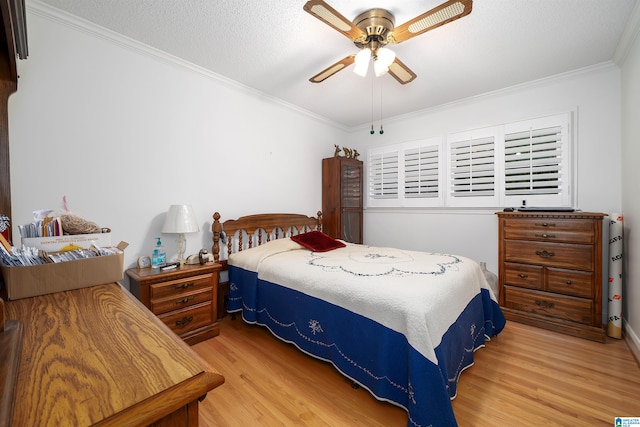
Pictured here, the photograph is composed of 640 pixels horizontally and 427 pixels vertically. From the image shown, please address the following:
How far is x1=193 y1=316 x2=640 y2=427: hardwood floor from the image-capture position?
1487 mm

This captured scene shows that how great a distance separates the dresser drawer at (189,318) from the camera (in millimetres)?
2098

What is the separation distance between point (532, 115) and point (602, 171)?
855mm

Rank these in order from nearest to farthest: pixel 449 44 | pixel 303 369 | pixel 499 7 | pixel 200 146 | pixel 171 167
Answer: pixel 499 7 → pixel 303 369 → pixel 449 44 → pixel 171 167 → pixel 200 146

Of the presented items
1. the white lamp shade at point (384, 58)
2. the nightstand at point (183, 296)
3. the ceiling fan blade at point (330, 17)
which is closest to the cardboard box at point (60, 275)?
the nightstand at point (183, 296)

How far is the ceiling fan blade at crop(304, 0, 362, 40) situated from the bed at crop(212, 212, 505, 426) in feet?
5.46

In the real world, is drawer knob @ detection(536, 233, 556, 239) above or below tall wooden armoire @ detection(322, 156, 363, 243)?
below

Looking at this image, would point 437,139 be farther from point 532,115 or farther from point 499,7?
point 499,7

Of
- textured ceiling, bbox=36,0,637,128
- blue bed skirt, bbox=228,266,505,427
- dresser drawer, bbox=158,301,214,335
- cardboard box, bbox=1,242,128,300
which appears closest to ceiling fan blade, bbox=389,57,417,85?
textured ceiling, bbox=36,0,637,128

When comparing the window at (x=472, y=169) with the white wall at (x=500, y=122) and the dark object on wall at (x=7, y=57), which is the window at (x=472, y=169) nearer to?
the white wall at (x=500, y=122)

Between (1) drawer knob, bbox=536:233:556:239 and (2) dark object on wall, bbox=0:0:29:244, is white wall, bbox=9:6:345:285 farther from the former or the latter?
(1) drawer knob, bbox=536:233:556:239

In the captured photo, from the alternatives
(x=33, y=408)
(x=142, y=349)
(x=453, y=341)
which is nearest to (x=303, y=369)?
(x=453, y=341)

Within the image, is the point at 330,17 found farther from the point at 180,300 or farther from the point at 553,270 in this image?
the point at 553,270

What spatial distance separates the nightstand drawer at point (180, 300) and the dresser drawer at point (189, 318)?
37 mm

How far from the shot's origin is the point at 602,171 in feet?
8.30
